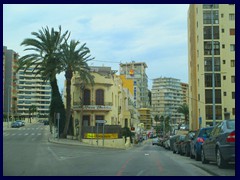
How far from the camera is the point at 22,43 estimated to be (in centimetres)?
4431

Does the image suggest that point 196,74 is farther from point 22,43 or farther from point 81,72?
point 22,43

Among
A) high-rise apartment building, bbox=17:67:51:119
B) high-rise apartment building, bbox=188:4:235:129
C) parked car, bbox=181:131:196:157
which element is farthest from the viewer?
high-rise apartment building, bbox=17:67:51:119

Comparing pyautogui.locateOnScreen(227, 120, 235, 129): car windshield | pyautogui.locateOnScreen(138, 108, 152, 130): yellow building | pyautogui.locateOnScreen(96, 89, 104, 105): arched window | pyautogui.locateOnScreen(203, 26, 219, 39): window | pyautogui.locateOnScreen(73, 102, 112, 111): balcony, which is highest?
pyautogui.locateOnScreen(203, 26, 219, 39): window

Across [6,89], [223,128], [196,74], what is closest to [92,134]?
[196,74]

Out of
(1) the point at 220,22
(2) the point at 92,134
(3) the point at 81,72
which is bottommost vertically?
(2) the point at 92,134

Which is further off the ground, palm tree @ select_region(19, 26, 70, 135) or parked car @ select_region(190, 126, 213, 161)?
palm tree @ select_region(19, 26, 70, 135)

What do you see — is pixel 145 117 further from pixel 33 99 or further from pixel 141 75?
pixel 33 99

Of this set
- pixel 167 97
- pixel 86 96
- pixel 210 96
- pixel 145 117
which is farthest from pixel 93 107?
pixel 167 97

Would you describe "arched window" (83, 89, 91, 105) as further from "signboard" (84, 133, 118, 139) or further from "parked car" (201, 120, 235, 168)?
"parked car" (201, 120, 235, 168)

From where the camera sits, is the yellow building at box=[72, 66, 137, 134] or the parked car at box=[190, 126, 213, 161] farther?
the yellow building at box=[72, 66, 137, 134]

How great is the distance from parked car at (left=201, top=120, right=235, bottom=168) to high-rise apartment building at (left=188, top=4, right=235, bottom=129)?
4776cm

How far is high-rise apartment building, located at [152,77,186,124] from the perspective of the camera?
17412cm

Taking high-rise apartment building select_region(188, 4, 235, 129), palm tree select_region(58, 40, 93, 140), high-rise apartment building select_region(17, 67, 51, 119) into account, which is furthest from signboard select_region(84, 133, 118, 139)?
high-rise apartment building select_region(17, 67, 51, 119)
